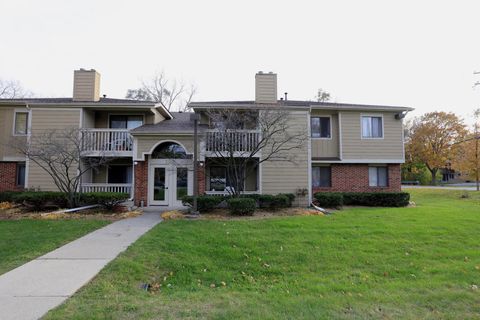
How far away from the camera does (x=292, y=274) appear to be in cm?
517

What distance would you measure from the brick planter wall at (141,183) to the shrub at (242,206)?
5.13 metres

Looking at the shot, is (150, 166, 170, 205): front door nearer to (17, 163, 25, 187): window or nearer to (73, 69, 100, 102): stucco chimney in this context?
(73, 69, 100, 102): stucco chimney

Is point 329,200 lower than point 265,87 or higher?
lower

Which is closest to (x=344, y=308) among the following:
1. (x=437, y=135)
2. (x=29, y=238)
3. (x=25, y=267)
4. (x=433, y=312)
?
(x=433, y=312)

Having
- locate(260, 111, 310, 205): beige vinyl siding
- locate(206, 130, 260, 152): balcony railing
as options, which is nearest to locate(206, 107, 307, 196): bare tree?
locate(206, 130, 260, 152): balcony railing

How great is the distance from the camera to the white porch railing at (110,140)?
45.3 ft

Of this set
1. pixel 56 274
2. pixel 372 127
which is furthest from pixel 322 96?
pixel 56 274

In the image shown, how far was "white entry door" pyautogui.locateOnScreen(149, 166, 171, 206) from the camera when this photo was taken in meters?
13.7

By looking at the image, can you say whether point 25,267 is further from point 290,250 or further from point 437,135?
point 437,135

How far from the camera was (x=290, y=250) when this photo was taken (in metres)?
6.30

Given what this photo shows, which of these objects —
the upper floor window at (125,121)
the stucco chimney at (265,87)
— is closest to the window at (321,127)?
the stucco chimney at (265,87)

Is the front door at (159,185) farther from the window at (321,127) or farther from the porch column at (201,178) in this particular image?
the window at (321,127)

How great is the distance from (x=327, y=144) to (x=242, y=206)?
8.30 metres

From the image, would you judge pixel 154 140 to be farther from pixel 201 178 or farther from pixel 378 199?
pixel 378 199
